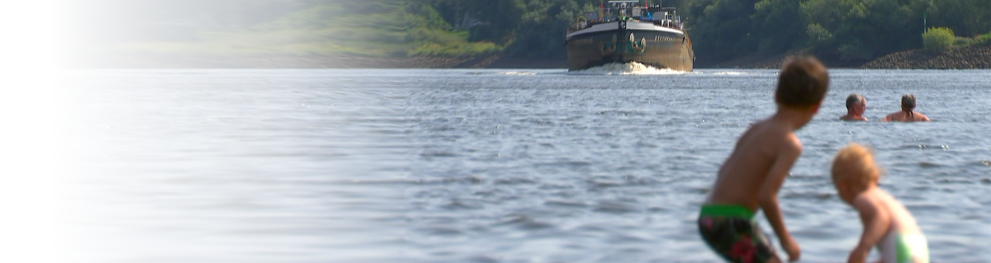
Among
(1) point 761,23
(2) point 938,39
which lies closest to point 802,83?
(2) point 938,39

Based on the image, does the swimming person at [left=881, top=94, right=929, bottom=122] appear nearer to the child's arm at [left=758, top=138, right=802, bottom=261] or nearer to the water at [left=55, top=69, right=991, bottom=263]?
the water at [left=55, top=69, right=991, bottom=263]

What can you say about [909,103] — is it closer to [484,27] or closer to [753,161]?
[753,161]

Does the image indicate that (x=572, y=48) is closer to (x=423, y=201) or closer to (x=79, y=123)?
(x=79, y=123)

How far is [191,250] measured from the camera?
895cm

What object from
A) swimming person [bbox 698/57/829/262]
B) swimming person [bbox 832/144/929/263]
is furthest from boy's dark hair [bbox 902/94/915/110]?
swimming person [bbox 698/57/829/262]

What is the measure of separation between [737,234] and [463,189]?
23.1 ft

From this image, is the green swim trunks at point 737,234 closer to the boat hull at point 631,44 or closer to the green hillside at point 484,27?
the boat hull at point 631,44

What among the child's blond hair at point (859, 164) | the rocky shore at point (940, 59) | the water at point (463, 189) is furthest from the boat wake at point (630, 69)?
the child's blond hair at point (859, 164)

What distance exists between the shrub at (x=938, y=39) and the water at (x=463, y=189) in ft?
289

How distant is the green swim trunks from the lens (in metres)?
5.99

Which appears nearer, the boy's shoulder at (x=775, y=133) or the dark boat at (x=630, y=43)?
the boy's shoulder at (x=775, y=133)

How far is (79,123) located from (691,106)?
15.3 meters

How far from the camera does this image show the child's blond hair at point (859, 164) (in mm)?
5820

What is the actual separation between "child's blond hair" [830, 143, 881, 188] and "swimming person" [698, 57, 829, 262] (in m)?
0.21
